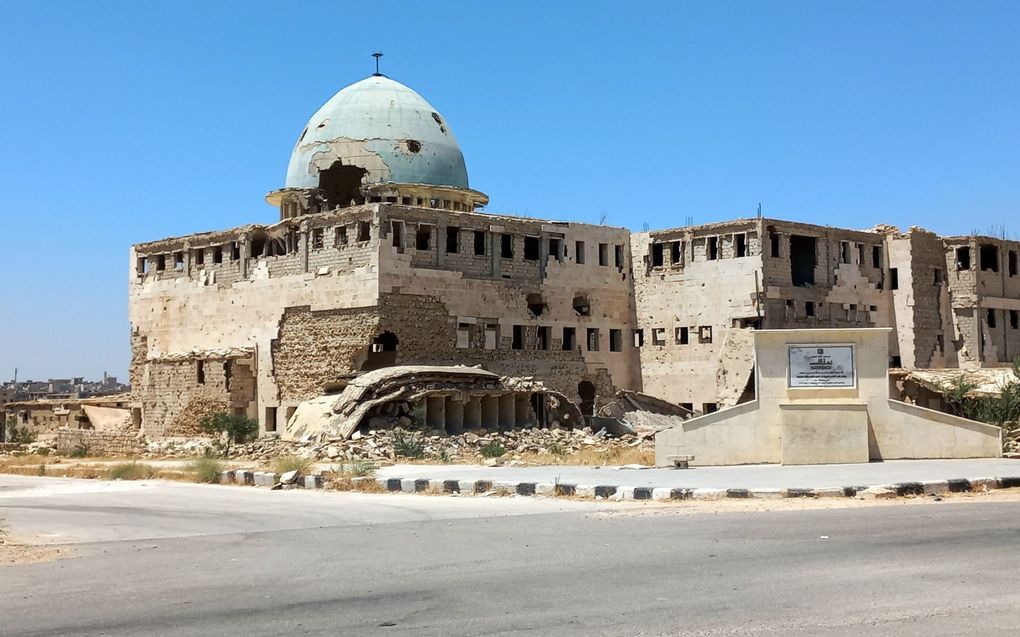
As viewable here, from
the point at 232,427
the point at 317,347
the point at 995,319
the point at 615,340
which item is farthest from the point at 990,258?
the point at 232,427

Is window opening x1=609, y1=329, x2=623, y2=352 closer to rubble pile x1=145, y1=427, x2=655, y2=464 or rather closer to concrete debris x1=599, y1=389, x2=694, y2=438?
concrete debris x1=599, y1=389, x2=694, y2=438

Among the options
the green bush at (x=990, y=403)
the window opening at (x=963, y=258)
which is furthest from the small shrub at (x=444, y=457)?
the window opening at (x=963, y=258)

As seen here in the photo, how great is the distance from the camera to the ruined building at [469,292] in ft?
122

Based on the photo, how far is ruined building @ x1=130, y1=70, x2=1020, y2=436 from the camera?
37156 mm

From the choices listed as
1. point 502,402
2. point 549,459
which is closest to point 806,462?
point 549,459

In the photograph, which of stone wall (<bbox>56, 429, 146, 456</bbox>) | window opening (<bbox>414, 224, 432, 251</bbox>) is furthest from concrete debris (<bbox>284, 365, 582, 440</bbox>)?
stone wall (<bbox>56, 429, 146, 456</bbox>)

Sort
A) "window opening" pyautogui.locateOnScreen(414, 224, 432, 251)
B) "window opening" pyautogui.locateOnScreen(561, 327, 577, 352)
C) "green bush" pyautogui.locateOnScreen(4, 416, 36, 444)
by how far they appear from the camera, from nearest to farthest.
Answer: "window opening" pyautogui.locateOnScreen(414, 224, 432, 251), "window opening" pyautogui.locateOnScreen(561, 327, 577, 352), "green bush" pyautogui.locateOnScreen(4, 416, 36, 444)

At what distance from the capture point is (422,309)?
121 ft

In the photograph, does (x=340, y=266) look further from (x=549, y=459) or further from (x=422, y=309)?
(x=549, y=459)

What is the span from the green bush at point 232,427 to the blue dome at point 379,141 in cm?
952

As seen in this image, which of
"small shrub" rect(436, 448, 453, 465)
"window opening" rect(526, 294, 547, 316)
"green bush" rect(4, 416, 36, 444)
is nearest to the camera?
"small shrub" rect(436, 448, 453, 465)

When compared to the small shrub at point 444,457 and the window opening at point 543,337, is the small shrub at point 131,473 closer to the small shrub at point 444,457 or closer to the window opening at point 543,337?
the small shrub at point 444,457

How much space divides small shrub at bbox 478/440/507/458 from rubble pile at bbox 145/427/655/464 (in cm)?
3

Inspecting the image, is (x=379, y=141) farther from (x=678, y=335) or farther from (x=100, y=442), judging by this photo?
(x=100, y=442)
